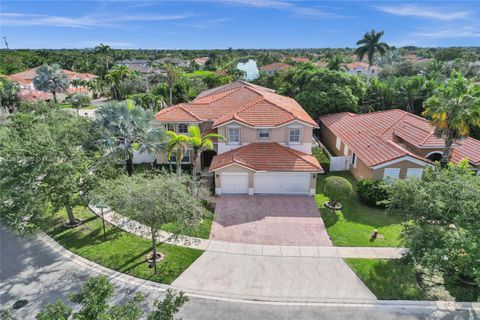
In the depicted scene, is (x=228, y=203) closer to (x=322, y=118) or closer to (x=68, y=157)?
(x=68, y=157)

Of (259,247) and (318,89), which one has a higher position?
(318,89)

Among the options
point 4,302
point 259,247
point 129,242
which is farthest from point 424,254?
point 4,302

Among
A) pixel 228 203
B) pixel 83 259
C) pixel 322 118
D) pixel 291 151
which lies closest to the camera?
pixel 83 259

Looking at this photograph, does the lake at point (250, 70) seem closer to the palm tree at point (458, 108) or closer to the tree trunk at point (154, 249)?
the palm tree at point (458, 108)

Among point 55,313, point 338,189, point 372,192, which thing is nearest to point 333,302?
point 338,189

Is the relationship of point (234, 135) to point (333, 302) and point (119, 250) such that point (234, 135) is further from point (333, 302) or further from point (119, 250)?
point (333, 302)

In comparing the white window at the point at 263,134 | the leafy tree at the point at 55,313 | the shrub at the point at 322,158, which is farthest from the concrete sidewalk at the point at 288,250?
the shrub at the point at 322,158

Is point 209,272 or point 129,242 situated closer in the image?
point 209,272
